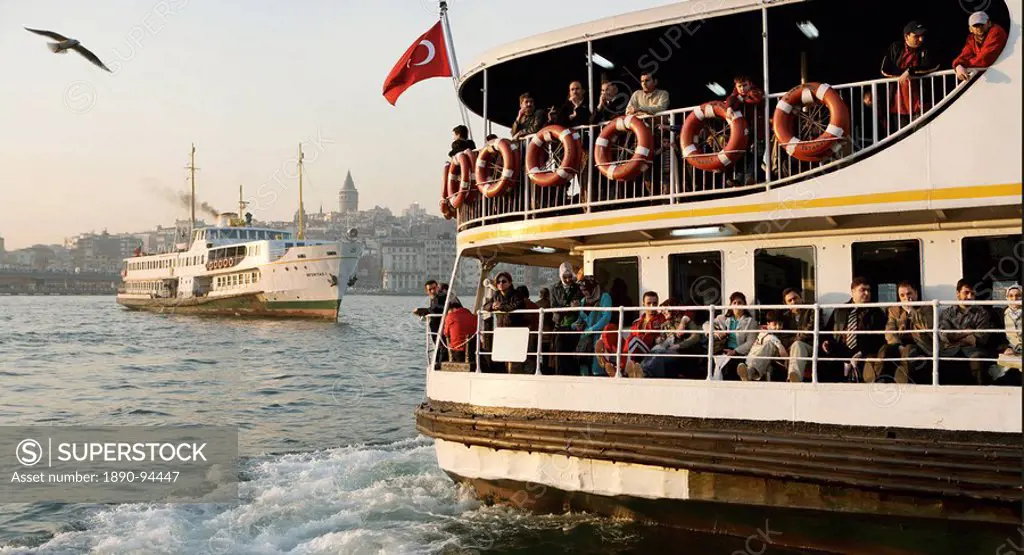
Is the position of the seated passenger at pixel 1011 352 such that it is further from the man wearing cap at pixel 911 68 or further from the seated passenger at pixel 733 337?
the seated passenger at pixel 733 337

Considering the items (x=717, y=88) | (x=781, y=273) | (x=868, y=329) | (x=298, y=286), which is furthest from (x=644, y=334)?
(x=298, y=286)

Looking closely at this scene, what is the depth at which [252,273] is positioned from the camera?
210ft

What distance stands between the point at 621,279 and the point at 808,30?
11.3 ft

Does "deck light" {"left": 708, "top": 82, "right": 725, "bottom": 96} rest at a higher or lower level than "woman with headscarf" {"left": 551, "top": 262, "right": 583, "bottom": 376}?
higher

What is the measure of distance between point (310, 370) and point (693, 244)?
23.6 meters

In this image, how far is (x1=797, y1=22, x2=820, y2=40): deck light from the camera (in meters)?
9.38

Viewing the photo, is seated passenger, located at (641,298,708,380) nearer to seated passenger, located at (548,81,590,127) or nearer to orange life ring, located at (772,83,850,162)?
orange life ring, located at (772,83,850,162)

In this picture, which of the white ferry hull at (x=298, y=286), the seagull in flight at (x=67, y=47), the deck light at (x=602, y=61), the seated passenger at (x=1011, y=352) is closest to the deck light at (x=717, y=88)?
the deck light at (x=602, y=61)

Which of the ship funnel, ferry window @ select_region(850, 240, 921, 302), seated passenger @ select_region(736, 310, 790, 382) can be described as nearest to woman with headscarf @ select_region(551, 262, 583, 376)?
seated passenger @ select_region(736, 310, 790, 382)

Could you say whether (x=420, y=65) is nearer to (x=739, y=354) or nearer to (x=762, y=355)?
(x=739, y=354)

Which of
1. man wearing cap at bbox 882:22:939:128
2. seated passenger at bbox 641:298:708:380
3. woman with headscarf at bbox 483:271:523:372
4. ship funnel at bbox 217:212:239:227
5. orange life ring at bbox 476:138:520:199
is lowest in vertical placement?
seated passenger at bbox 641:298:708:380

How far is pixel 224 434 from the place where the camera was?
18.2 m

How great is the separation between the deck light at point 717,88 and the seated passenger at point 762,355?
200 inches

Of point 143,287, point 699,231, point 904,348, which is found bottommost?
point 904,348
